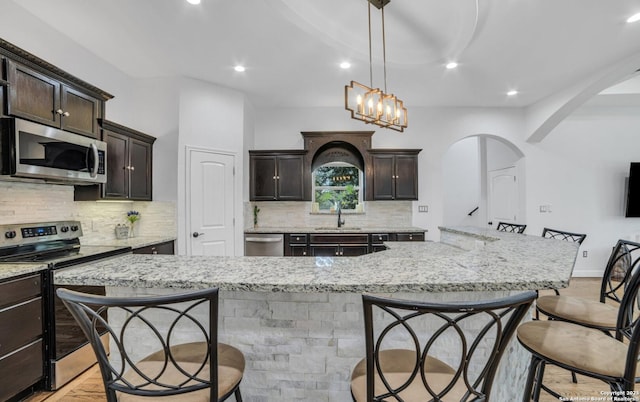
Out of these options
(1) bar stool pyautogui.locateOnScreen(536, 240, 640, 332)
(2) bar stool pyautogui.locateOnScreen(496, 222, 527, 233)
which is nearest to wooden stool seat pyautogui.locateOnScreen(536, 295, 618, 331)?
(1) bar stool pyautogui.locateOnScreen(536, 240, 640, 332)

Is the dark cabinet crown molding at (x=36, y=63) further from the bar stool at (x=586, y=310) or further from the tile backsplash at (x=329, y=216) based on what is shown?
the bar stool at (x=586, y=310)

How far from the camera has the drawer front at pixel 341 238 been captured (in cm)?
422

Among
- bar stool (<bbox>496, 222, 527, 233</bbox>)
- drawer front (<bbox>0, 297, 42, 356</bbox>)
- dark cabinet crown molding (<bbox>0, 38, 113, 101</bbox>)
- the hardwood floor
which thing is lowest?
the hardwood floor

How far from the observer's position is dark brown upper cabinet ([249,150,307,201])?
14.9 feet

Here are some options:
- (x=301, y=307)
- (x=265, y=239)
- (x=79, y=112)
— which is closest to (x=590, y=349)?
(x=301, y=307)

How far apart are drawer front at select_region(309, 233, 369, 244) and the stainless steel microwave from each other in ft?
8.75

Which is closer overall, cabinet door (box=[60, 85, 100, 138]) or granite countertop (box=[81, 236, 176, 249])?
cabinet door (box=[60, 85, 100, 138])

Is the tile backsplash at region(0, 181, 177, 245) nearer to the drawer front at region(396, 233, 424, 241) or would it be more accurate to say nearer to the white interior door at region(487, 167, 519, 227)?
the drawer front at region(396, 233, 424, 241)

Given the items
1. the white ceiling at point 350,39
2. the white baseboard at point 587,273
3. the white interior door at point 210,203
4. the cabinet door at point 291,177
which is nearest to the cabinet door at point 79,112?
the white ceiling at point 350,39


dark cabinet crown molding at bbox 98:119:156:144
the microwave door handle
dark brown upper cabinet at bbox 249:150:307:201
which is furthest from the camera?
dark brown upper cabinet at bbox 249:150:307:201

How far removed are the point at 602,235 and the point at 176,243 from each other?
691 cm

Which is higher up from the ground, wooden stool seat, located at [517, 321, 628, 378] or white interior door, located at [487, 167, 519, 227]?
white interior door, located at [487, 167, 519, 227]

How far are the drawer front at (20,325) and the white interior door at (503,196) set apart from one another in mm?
6307

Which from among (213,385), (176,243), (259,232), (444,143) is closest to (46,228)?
(176,243)
